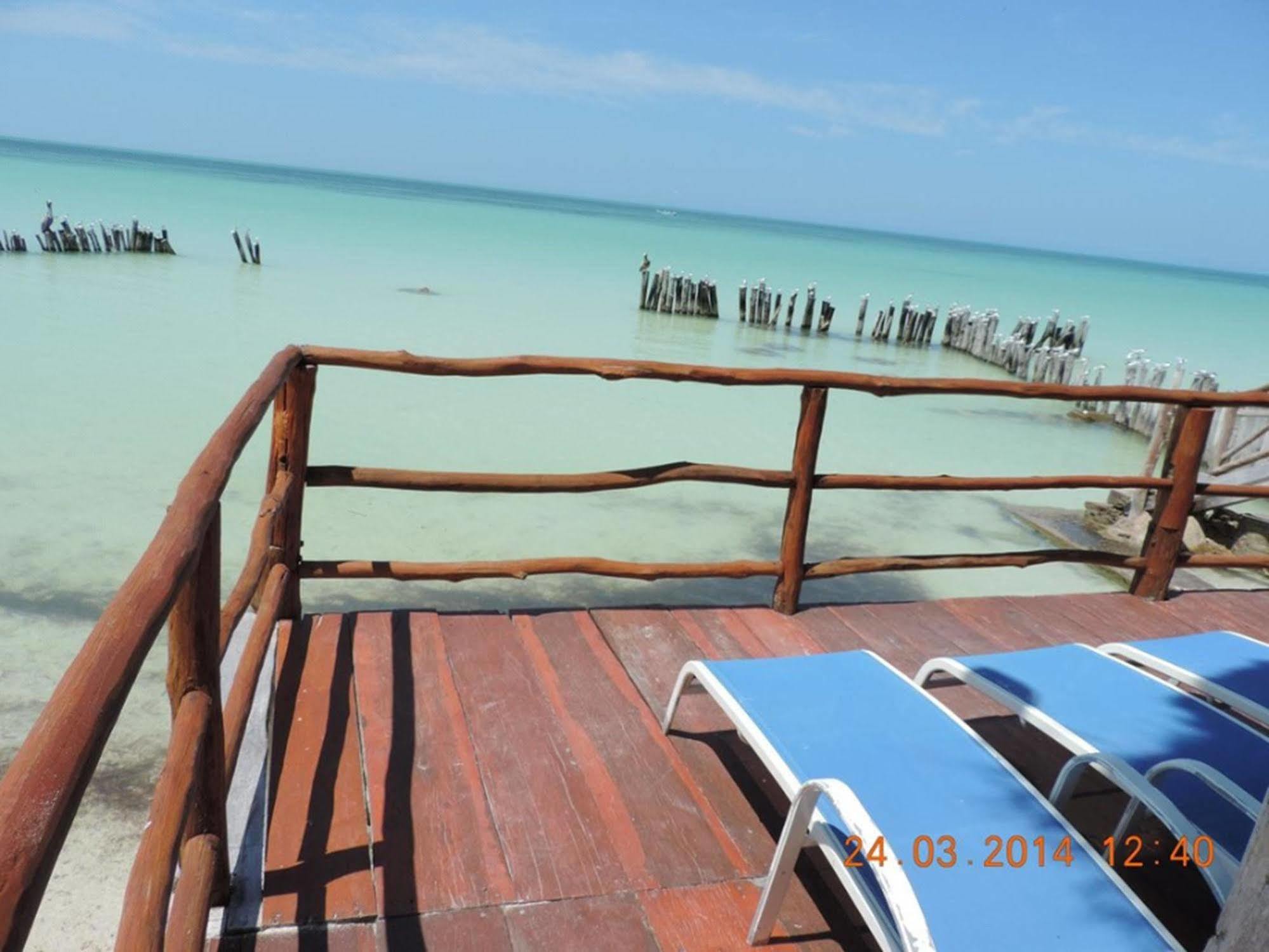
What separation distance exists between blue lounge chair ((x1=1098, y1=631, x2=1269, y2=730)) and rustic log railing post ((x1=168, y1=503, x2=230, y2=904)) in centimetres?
269

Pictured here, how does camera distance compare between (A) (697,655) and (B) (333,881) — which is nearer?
(B) (333,881)

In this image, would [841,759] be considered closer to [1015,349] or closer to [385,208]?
[1015,349]


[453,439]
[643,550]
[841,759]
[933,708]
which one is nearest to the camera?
[841,759]

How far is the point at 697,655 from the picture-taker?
3492 mm

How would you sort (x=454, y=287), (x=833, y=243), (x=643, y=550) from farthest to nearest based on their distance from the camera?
(x=833, y=243) < (x=454, y=287) < (x=643, y=550)

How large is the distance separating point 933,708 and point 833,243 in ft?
266

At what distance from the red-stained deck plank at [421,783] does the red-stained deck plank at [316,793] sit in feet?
0.14

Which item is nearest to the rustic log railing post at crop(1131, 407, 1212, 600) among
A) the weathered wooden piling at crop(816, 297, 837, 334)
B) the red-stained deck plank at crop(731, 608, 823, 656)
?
the red-stained deck plank at crop(731, 608, 823, 656)

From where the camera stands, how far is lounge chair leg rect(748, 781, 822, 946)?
2.04m

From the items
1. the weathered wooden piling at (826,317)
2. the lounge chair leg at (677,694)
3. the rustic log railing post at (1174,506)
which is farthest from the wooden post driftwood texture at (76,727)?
the weathered wooden piling at (826,317)

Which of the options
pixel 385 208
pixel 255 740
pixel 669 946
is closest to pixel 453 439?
pixel 255 740

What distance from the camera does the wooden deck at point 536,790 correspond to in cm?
212

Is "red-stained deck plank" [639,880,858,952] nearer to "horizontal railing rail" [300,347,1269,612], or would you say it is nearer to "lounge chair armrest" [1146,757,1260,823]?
"lounge chair armrest" [1146,757,1260,823]

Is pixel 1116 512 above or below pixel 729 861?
below
